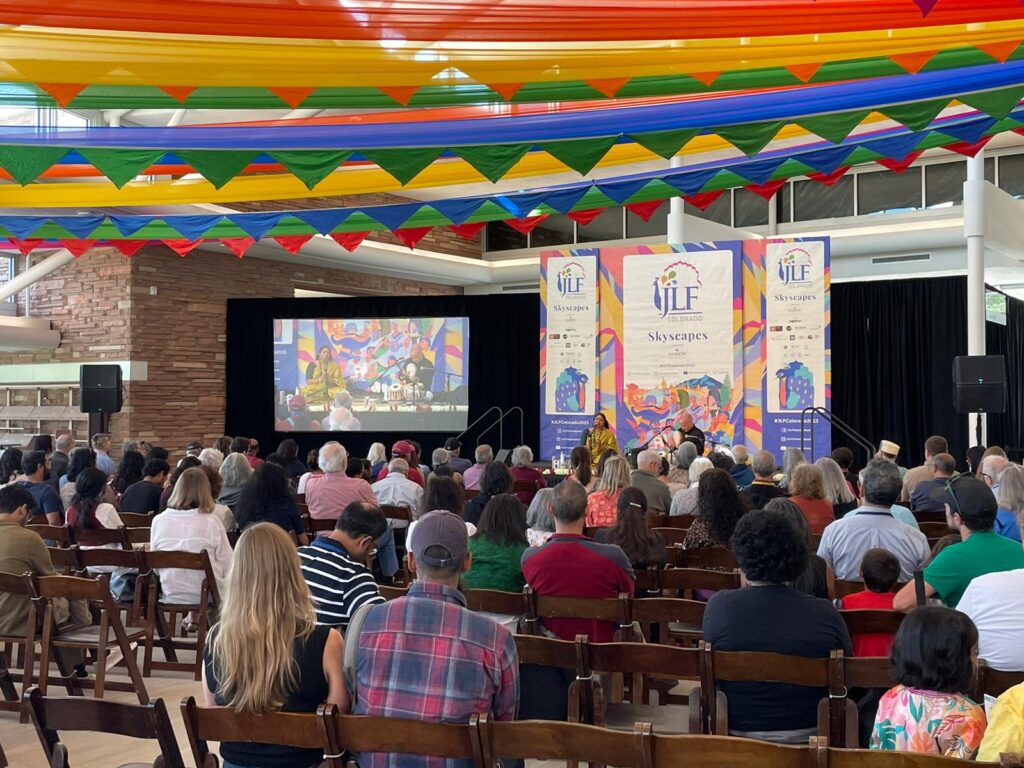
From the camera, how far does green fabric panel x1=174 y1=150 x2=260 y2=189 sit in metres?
6.55

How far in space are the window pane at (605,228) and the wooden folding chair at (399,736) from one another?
1816 cm

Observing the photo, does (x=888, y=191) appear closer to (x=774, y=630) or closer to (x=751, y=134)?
(x=751, y=134)

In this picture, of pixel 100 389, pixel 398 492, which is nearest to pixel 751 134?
pixel 398 492

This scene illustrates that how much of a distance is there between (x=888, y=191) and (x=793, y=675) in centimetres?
1609

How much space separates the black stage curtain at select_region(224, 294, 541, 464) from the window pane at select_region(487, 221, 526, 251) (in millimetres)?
3546

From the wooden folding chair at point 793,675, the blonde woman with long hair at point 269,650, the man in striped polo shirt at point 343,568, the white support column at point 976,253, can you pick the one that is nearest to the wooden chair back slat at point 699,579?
the wooden folding chair at point 793,675

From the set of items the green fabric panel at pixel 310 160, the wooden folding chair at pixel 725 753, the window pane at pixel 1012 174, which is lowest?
the wooden folding chair at pixel 725 753

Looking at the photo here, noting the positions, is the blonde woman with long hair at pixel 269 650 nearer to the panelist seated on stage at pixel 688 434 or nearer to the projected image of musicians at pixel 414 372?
the panelist seated on stage at pixel 688 434

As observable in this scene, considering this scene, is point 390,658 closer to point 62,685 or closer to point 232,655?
point 232,655

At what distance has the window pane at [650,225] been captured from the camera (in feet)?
64.5

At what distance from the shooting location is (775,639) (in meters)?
3.14

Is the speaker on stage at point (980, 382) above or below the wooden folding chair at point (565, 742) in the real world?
above

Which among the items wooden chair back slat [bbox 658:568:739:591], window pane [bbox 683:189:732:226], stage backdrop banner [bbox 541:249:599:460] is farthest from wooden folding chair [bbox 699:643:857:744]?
window pane [bbox 683:189:732:226]

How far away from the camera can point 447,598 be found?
2889 millimetres
